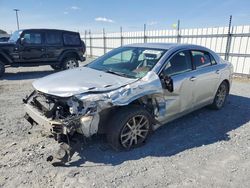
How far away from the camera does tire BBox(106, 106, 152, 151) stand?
3125mm

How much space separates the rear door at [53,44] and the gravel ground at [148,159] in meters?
6.18

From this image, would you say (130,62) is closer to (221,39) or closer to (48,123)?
(48,123)

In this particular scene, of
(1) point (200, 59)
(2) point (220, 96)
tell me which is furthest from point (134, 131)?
(2) point (220, 96)

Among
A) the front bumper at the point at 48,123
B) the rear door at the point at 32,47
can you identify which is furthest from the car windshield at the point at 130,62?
the rear door at the point at 32,47

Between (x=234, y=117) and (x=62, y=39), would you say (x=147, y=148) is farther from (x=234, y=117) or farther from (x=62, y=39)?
(x=62, y=39)

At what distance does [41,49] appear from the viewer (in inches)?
392

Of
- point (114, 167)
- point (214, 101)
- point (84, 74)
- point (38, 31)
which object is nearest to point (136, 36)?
point (38, 31)

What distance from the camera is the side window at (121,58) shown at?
417 cm

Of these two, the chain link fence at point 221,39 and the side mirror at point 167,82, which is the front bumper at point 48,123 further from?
the chain link fence at point 221,39

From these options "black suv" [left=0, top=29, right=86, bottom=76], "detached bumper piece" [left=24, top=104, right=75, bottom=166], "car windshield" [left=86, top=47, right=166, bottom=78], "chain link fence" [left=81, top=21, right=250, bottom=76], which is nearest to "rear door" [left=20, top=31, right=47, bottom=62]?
"black suv" [left=0, top=29, right=86, bottom=76]

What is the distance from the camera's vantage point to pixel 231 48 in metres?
10.0

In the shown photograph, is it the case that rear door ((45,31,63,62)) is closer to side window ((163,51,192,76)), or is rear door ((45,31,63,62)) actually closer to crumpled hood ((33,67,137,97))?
crumpled hood ((33,67,137,97))

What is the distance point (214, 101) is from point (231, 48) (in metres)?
6.13

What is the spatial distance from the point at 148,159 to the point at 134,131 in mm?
463
